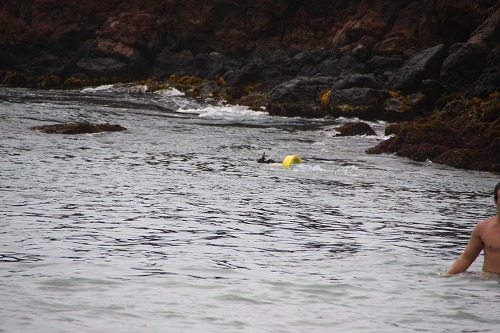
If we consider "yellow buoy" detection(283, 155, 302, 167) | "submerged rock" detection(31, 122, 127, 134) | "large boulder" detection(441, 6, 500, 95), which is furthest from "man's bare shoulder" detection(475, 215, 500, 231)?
"large boulder" detection(441, 6, 500, 95)

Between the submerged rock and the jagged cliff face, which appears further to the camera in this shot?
the jagged cliff face

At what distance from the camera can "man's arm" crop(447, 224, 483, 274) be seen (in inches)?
287

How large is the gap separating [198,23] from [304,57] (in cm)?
1421

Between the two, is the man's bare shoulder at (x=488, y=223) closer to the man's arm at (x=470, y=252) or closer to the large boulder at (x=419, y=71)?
the man's arm at (x=470, y=252)

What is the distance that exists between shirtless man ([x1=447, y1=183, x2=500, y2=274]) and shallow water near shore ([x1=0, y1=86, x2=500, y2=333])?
0.41 feet


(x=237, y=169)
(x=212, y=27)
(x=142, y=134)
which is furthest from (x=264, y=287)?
(x=212, y=27)

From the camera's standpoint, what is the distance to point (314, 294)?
267 inches

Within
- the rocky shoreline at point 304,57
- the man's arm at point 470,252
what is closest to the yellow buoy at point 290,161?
the rocky shoreline at point 304,57

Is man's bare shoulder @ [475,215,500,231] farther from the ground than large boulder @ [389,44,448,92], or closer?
closer

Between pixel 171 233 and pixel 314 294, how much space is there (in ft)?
10.7

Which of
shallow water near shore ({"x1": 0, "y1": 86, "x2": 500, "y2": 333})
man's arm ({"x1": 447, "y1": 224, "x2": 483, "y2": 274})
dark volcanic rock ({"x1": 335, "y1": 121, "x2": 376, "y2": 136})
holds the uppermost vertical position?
dark volcanic rock ({"x1": 335, "y1": 121, "x2": 376, "y2": 136})

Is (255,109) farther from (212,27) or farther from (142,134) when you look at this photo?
(212,27)

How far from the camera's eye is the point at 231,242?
918 cm

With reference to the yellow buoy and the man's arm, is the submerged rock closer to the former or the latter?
the yellow buoy
